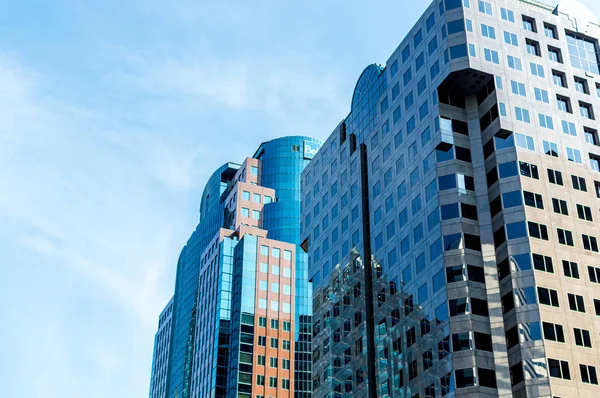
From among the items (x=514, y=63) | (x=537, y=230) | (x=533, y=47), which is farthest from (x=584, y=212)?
(x=533, y=47)

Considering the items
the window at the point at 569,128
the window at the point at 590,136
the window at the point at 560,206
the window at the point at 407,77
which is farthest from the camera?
the window at the point at 407,77

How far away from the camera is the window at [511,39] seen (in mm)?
111500

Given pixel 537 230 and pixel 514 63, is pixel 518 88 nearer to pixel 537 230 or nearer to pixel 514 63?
pixel 514 63

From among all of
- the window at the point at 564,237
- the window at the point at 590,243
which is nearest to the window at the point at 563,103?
the window at the point at 590,243

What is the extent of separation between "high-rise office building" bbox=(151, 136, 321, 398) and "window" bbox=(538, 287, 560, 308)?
262 ft

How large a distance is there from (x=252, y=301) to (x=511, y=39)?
266ft

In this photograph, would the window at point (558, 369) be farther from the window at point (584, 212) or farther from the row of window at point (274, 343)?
the row of window at point (274, 343)

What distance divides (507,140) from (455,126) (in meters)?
7.07

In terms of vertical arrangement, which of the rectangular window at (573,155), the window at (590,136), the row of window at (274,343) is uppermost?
the window at (590,136)

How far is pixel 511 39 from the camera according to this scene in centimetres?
11200

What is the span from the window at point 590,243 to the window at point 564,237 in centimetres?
182

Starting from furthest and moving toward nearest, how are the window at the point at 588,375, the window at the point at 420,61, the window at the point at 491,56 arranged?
1. the window at the point at 420,61
2. the window at the point at 491,56
3. the window at the point at 588,375

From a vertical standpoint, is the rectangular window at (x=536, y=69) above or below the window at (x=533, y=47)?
below

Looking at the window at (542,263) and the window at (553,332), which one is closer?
the window at (553,332)
